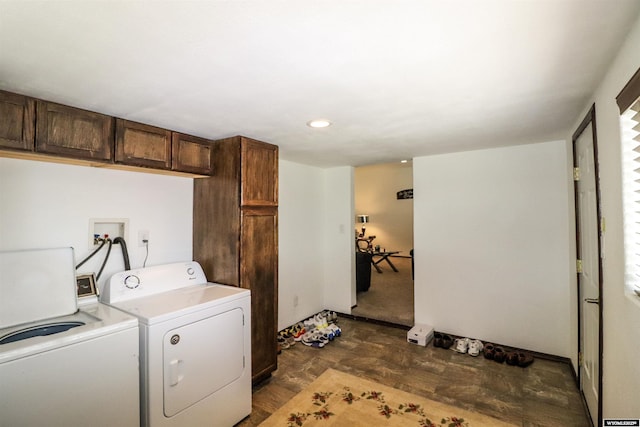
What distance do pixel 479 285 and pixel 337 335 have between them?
5.63 ft

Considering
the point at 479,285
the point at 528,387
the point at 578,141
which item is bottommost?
the point at 528,387

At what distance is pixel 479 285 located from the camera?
3316mm

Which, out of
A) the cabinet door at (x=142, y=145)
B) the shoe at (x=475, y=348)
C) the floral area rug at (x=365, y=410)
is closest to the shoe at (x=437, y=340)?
the shoe at (x=475, y=348)

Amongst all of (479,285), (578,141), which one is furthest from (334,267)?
(578,141)

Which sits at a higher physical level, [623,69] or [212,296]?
[623,69]

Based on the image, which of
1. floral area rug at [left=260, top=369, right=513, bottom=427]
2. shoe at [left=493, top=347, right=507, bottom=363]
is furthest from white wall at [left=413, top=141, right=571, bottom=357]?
floral area rug at [left=260, top=369, right=513, bottom=427]

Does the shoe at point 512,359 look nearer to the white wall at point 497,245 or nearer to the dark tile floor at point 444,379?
the dark tile floor at point 444,379

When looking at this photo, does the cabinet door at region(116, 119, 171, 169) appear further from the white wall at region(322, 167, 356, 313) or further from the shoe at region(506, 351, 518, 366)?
the shoe at region(506, 351, 518, 366)

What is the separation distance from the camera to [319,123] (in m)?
2.24

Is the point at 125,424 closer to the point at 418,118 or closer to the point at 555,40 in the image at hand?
the point at 418,118

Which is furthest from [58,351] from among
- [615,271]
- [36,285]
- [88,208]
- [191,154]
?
[615,271]

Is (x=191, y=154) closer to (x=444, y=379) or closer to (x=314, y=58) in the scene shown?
(x=314, y=58)

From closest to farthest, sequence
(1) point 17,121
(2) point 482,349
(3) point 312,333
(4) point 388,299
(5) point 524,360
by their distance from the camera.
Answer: (1) point 17,121 < (5) point 524,360 < (2) point 482,349 < (3) point 312,333 < (4) point 388,299

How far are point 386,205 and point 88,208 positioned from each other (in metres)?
7.81
